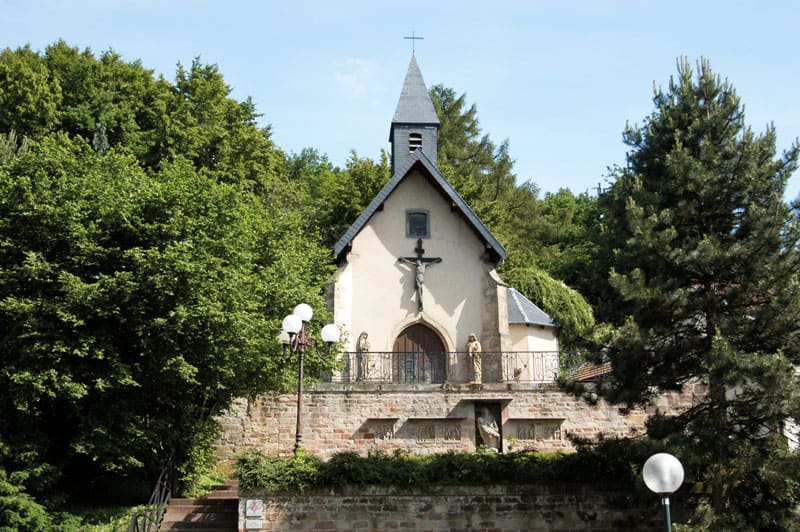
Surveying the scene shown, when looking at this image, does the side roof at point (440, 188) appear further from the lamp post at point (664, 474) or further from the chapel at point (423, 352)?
the lamp post at point (664, 474)

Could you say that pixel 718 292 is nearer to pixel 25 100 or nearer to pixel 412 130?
pixel 412 130

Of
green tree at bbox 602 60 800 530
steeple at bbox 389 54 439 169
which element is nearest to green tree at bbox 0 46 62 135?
steeple at bbox 389 54 439 169

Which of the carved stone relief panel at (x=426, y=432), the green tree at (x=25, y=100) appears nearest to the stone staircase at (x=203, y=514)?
the carved stone relief panel at (x=426, y=432)

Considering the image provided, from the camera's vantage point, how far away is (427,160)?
2556 cm

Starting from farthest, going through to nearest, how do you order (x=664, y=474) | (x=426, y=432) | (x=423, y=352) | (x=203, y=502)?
1. (x=423, y=352)
2. (x=426, y=432)
3. (x=203, y=502)
4. (x=664, y=474)

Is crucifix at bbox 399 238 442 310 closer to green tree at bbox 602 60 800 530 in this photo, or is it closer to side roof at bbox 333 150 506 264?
side roof at bbox 333 150 506 264

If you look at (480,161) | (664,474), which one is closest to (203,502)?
(664,474)

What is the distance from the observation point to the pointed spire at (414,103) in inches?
1106

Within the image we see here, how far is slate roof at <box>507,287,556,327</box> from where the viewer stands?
2791 cm

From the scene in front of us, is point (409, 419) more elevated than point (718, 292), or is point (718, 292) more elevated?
point (718, 292)

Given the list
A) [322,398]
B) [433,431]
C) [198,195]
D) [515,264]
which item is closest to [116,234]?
[198,195]

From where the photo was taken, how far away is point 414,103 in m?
28.6

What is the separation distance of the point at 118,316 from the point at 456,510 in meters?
7.63

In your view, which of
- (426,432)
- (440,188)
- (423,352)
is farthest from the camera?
(440,188)
